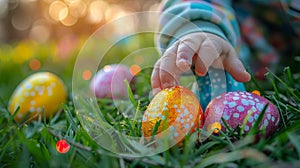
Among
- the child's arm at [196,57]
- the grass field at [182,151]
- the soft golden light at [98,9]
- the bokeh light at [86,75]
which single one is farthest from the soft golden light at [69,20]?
the grass field at [182,151]

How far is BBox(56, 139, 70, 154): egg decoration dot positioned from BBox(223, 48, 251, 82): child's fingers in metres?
0.42

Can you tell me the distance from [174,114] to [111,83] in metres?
0.62

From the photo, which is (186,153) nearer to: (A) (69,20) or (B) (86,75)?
(B) (86,75)

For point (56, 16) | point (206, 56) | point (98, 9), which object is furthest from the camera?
point (56, 16)

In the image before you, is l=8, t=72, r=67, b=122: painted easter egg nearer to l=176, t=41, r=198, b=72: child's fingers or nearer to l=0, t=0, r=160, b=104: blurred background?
l=0, t=0, r=160, b=104: blurred background

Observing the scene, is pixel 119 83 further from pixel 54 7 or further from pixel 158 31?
pixel 54 7

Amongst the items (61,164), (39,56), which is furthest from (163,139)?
(39,56)

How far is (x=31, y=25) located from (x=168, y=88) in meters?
5.34

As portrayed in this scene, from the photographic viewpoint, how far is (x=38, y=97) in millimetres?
1349

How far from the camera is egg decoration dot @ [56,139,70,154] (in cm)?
79

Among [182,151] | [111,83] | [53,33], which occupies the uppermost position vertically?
[53,33]

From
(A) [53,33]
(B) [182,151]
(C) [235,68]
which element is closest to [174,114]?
(B) [182,151]

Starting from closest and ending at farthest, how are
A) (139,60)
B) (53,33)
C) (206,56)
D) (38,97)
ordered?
(206,56) → (38,97) → (139,60) → (53,33)

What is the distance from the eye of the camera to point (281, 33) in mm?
2162
